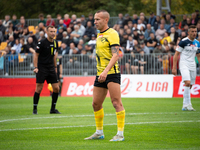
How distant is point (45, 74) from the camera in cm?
1112

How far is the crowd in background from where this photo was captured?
19.9m

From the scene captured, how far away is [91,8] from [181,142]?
3478cm

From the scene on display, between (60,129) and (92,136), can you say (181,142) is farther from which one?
(60,129)

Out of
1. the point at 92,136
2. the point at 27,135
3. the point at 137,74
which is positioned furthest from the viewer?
the point at 137,74

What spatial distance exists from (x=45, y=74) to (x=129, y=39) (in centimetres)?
1067

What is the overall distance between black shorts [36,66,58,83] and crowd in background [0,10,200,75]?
913 cm

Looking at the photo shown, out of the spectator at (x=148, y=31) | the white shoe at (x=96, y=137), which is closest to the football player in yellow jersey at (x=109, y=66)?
the white shoe at (x=96, y=137)

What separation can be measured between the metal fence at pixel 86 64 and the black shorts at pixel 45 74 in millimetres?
9073

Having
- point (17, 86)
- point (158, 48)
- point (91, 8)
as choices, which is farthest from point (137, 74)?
point (91, 8)

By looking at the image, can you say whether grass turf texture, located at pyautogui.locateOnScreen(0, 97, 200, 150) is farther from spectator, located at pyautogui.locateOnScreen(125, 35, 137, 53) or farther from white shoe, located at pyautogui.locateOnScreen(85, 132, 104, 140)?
spectator, located at pyautogui.locateOnScreen(125, 35, 137, 53)

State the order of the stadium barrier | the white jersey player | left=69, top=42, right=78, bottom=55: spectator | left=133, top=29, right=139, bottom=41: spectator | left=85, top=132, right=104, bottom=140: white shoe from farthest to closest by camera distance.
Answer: left=133, top=29, right=139, bottom=41: spectator < left=69, top=42, right=78, bottom=55: spectator < the stadium barrier < the white jersey player < left=85, top=132, right=104, bottom=140: white shoe

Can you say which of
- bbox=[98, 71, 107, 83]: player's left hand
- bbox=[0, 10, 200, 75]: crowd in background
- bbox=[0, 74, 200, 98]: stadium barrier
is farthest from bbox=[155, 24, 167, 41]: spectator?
bbox=[98, 71, 107, 83]: player's left hand

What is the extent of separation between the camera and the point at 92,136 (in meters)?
6.75

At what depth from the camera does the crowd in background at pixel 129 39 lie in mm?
19906
